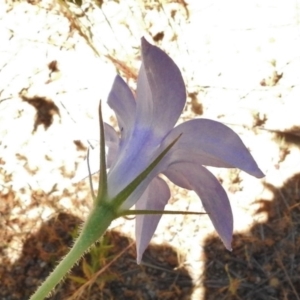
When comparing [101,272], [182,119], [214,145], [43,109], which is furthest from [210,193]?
[43,109]

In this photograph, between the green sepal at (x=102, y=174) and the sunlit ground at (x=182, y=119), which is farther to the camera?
the sunlit ground at (x=182, y=119)

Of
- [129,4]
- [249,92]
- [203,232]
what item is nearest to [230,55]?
[249,92]

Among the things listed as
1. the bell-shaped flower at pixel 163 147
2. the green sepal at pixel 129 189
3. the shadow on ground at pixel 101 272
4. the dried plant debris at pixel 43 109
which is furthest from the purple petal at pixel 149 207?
the dried plant debris at pixel 43 109

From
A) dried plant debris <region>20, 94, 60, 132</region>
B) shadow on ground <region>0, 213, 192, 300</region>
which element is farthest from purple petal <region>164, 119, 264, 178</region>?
dried plant debris <region>20, 94, 60, 132</region>

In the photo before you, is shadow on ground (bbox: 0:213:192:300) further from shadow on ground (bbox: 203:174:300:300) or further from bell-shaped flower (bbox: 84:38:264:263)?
bell-shaped flower (bbox: 84:38:264:263)

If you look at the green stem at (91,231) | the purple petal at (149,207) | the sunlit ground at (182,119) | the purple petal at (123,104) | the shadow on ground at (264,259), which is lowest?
the shadow on ground at (264,259)

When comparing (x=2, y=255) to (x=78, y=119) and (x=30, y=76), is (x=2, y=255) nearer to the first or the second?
(x=78, y=119)

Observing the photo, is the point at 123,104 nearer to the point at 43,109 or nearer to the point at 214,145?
the point at 214,145

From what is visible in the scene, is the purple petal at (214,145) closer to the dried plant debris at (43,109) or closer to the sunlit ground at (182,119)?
the sunlit ground at (182,119)
